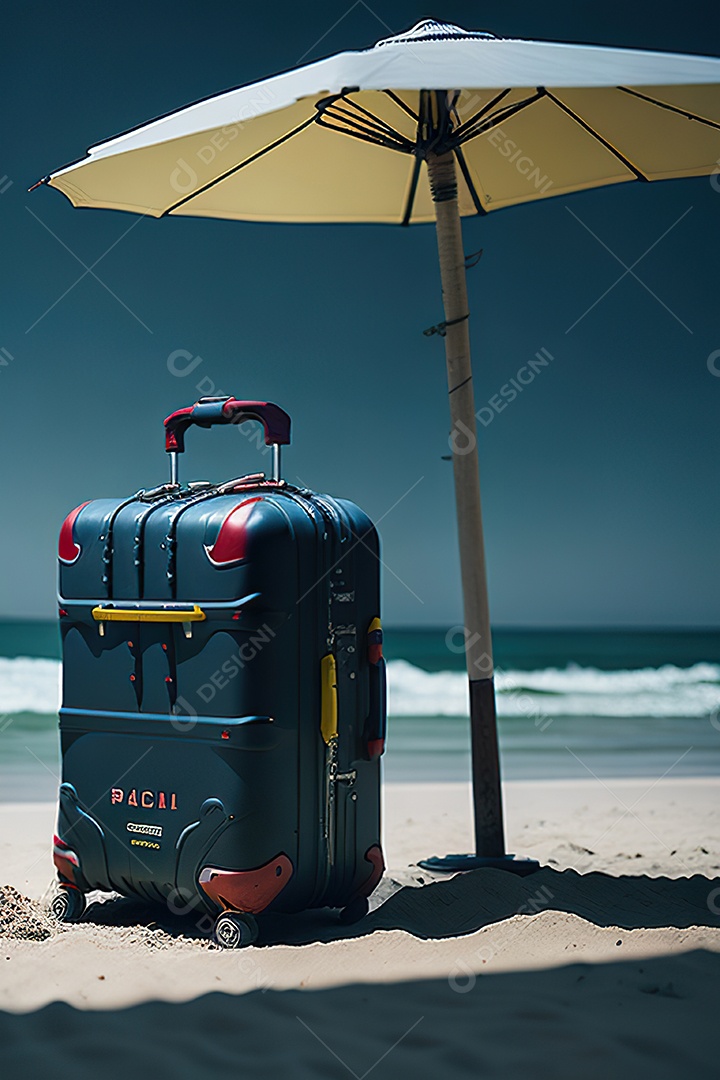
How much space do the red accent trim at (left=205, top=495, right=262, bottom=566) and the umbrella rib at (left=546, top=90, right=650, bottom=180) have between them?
1.96 m

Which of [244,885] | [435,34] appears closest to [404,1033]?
[244,885]

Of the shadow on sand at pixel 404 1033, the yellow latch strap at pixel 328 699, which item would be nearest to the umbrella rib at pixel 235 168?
the yellow latch strap at pixel 328 699

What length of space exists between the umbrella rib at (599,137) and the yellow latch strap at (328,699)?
2196 millimetres

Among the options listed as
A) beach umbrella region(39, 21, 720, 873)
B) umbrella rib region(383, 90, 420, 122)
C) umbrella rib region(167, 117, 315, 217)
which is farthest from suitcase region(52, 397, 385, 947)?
umbrella rib region(383, 90, 420, 122)

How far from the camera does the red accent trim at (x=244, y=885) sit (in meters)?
3.11

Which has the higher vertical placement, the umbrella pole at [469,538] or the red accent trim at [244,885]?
the umbrella pole at [469,538]

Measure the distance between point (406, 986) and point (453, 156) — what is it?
2.91 meters

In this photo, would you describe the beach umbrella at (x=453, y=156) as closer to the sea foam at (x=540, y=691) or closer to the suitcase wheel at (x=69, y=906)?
A: the suitcase wheel at (x=69, y=906)

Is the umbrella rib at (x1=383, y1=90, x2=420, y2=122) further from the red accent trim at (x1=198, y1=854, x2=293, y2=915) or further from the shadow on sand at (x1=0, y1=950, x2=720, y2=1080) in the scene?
the shadow on sand at (x1=0, y1=950, x2=720, y2=1080)

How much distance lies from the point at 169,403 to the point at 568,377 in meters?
5.30

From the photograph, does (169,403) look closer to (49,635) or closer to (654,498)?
(654,498)

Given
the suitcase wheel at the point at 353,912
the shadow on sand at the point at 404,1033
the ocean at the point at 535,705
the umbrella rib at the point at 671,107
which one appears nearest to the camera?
the shadow on sand at the point at 404,1033

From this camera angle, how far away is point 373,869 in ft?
11.6

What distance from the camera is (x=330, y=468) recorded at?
14391 millimetres
